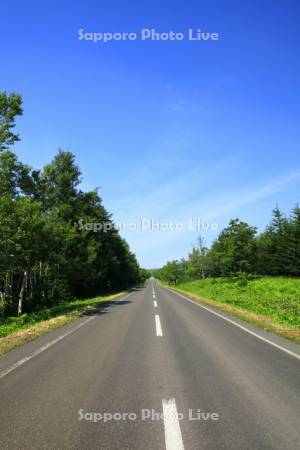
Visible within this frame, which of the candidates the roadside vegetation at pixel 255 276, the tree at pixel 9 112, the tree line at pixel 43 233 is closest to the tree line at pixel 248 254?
the roadside vegetation at pixel 255 276

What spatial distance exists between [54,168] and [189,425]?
3430 cm

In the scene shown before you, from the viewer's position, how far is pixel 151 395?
529 cm

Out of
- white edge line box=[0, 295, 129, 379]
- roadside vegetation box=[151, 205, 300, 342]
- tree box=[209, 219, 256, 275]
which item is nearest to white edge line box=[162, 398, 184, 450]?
white edge line box=[0, 295, 129, 379]

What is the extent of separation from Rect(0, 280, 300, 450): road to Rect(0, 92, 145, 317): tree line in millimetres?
10655

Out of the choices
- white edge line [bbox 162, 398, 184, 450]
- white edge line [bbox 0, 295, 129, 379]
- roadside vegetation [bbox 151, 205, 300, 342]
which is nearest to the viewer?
white edge line [bbox 162, 398, 184, 450]

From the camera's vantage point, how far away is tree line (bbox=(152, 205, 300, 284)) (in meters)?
42.3

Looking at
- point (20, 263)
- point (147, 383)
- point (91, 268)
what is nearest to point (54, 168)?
point (91, 268)

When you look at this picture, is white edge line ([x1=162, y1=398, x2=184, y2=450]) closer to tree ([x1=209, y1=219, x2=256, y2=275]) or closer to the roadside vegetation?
the roadside vegetation

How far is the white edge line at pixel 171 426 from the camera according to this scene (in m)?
3.76

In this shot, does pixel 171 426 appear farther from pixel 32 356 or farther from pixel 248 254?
pixel 248 254

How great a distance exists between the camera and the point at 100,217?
45688 millimetres

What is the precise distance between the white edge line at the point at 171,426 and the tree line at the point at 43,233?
1503 cm

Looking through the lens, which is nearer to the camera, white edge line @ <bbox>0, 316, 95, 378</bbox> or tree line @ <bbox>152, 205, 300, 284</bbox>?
white edge line @ <bbox>0, 316, 95, 378</bbox>

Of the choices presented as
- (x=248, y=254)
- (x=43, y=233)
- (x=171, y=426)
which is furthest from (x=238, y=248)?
(x=171, y=426)
